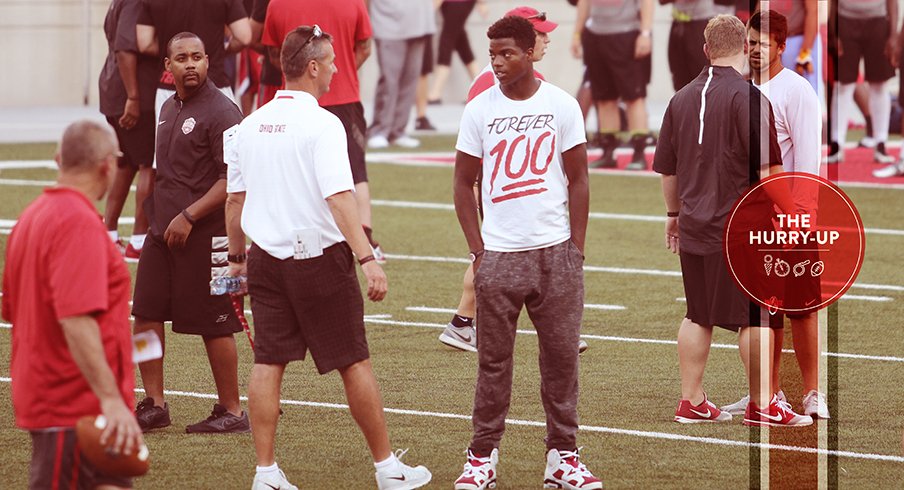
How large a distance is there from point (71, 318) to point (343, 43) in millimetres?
7623

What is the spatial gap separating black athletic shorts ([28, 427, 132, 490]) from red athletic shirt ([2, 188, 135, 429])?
0.04 metres

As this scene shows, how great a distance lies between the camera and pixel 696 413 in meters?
8.50

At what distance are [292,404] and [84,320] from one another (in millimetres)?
3643

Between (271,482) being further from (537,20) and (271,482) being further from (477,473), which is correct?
(537,20)

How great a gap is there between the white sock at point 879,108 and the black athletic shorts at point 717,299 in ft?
36.4

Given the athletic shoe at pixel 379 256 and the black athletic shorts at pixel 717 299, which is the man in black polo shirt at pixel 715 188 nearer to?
the black athletic shorts at pixel 717 299

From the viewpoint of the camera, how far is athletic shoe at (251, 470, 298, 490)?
23.1 feet

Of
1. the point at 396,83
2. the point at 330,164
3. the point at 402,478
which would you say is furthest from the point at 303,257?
the point at 396,83

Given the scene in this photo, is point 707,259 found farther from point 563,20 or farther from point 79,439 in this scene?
point 563,20

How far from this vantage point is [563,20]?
29375mm

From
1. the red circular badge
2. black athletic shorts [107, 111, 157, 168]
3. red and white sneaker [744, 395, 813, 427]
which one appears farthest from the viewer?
black athletic shorts [107, 111, 157, 168]

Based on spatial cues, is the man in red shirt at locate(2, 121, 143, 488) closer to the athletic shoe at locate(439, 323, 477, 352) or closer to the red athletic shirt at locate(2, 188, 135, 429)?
the red athletic shirt at locate(2, 188, 135, 429)

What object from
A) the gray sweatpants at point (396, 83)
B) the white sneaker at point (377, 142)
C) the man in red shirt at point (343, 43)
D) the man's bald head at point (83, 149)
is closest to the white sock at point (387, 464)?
the man's bald head at point (83, 149)

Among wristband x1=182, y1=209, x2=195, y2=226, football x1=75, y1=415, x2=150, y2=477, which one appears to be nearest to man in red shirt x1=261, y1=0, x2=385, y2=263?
wristband x1=182, y1=209, x2=195, y2=226
